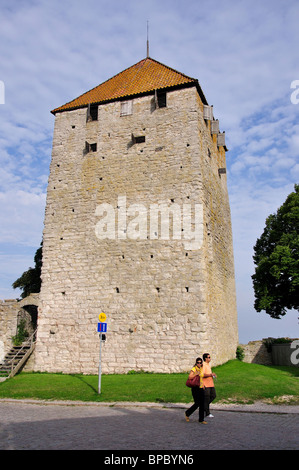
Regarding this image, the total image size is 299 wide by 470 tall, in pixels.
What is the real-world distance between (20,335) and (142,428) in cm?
1282

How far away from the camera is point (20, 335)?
17141 mm

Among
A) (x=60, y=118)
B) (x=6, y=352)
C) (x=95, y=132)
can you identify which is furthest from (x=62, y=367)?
(x=60, y=118)

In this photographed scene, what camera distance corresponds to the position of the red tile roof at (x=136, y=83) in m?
17.1

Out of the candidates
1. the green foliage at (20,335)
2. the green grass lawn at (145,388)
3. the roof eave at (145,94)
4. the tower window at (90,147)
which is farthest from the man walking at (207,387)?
the roof eave at (145,94)

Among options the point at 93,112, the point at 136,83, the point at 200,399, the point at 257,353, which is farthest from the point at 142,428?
the point at 257,353

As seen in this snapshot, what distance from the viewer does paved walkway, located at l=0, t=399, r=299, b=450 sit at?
505 cm

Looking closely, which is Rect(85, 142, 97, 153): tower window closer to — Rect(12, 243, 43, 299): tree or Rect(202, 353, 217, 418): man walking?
Rect(12, 243, 43, 299): tree

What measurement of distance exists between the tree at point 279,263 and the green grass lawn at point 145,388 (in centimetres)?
909

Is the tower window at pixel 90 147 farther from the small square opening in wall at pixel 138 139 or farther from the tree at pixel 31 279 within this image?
the tree at pixel 31 279

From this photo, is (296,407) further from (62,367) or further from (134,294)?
(62,367)

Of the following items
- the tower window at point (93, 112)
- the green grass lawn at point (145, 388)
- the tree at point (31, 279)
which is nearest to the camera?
the green grass lawn at point (145, 388)

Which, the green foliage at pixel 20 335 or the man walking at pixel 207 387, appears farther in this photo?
the green foliage at pixel 20 335

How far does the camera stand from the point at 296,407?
27.3ft

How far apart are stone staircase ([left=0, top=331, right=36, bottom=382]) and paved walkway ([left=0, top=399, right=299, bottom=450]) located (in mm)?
5610
